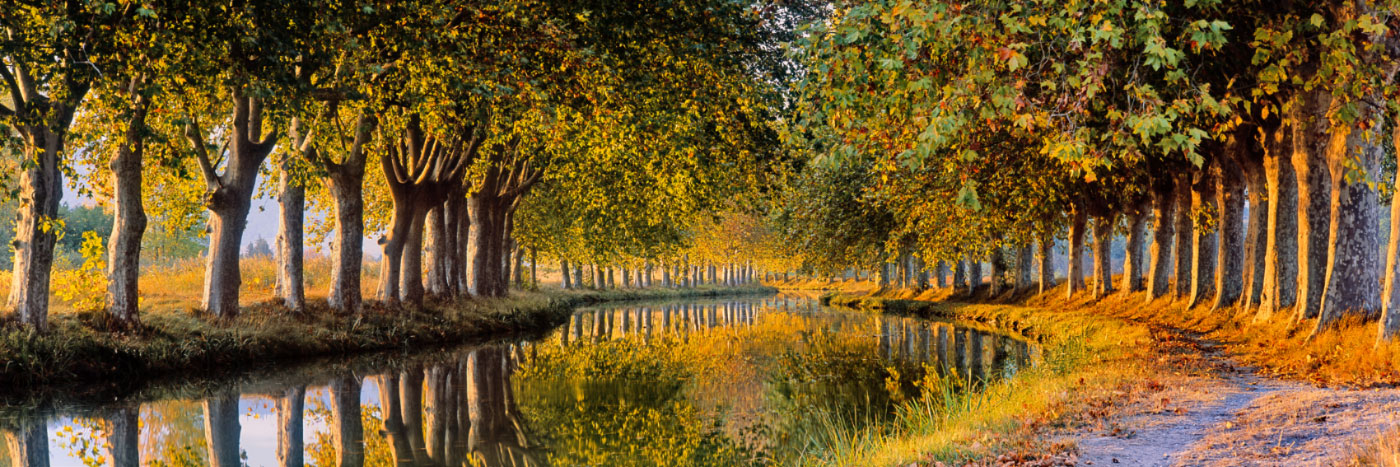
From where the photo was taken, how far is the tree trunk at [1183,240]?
2569cm

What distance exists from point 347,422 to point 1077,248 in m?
30.0

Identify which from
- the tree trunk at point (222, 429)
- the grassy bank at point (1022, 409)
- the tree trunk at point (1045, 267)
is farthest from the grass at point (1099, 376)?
the tree trunk at point (1045, 267)

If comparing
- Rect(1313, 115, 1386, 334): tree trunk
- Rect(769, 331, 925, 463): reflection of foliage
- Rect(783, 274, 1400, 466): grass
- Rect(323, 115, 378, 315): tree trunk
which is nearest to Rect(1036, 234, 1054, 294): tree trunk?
Rect(783, 274, 1400, 466): grass

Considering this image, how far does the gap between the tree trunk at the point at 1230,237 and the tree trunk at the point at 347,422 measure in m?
20.4

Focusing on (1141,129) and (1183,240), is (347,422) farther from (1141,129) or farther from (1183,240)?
(1183,240)

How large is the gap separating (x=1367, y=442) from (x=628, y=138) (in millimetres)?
13579

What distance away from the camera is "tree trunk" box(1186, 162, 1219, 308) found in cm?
2447

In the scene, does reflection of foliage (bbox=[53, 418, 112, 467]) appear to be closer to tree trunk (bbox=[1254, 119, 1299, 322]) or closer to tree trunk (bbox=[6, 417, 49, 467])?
tree trunk (bbox=[6, 417, 49, 467])

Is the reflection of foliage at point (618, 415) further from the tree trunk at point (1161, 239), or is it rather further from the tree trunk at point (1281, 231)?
the tree trunk at point (1161, 239)

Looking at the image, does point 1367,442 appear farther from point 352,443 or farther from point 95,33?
point 95,33

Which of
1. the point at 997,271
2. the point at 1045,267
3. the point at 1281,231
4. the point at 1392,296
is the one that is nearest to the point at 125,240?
the point at 1392,296

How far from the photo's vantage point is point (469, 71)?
48.6ft

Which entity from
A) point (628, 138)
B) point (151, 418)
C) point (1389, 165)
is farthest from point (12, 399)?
point (1389, 165)

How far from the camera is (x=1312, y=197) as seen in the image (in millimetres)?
15891
